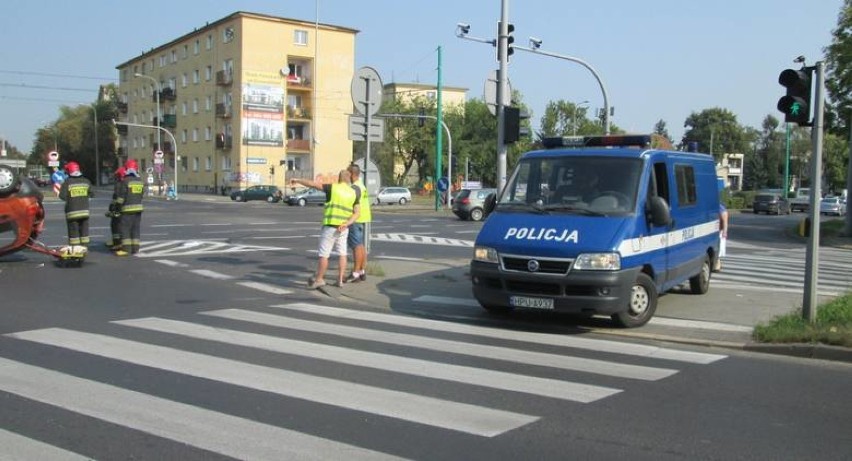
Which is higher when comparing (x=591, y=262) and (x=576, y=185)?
(x=576, y=185)

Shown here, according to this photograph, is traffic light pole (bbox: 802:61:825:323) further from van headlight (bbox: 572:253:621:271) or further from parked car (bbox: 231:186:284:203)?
parked car (bbox: 231:186:284:203)

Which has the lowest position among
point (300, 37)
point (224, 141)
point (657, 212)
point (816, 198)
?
point (657, 212)

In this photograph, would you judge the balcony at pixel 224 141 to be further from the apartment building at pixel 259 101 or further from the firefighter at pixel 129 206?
the firefighter at pixel 129 206

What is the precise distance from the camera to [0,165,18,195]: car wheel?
42.4ft

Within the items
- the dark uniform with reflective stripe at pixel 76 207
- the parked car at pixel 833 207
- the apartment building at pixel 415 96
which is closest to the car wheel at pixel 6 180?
the dark uniform with reflective stripe at pixel 76 207

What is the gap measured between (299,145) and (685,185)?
6188 centimetres

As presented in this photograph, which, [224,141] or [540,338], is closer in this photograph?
[540,338]

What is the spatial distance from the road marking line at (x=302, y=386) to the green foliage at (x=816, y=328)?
3.82 m

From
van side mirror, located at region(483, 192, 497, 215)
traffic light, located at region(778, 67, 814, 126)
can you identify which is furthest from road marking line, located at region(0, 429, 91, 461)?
traffic light, located at region(778, 67, 814, 126)

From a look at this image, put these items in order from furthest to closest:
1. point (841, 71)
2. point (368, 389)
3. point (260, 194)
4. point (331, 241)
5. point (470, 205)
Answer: point (260, 194)
point (470, 205)
point (841, 71)
point (331, 241)
point (368, 389)

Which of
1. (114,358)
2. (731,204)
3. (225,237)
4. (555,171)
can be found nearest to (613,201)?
(555,171)

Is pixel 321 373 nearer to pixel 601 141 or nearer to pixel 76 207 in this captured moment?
pixel 601 141

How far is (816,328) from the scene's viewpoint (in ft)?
24.9

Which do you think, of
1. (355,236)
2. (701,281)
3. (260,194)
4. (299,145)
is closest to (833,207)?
(260,194)
